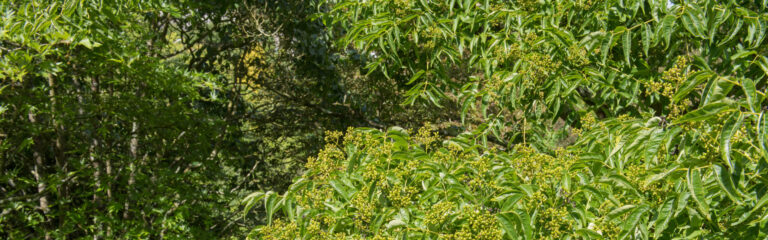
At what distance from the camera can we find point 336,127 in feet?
18.5

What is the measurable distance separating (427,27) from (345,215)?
1.28 metres

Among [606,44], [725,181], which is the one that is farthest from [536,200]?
[606,44]

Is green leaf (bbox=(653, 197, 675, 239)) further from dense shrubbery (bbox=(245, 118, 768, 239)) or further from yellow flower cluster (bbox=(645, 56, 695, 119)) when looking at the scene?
yellow flower cluster (bbox=(645, 56, 695, 119))

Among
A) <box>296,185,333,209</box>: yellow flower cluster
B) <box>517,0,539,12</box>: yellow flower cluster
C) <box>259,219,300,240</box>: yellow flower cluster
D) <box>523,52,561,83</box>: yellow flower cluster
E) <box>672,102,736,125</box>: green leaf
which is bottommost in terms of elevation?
<box>259,219,300,240</box>: yellow flower cluster

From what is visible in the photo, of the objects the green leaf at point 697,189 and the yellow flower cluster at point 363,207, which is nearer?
the green leaf at point 697,189

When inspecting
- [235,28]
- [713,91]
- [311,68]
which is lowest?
[311,68]

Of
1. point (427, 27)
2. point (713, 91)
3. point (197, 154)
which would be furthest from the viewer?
point (197, 154)

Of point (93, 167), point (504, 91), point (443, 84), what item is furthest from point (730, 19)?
point (93, 167)

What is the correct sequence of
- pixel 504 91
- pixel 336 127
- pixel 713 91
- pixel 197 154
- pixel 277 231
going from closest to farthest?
1. pixel 713 91
2. pixel 277 231
3. pixel 504 91
4. pixel 197 154
5. pixel 336 127

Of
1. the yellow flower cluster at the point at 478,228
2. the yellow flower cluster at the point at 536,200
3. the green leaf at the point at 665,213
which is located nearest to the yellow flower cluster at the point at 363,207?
the yellow flower cluster at the point at 478,228

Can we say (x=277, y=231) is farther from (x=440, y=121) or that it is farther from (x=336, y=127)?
(x=440, y=121)

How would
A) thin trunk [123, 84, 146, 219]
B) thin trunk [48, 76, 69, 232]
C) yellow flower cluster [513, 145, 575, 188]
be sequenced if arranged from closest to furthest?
yellow flower cluster [513, 145, 575, 188] < thin trunk [48, 76, 69, 232] < thin trunk [123, 84, 146, 219]

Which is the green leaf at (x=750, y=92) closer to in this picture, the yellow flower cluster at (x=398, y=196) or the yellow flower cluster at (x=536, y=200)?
the yellow flower cluster at (x=536, y=200)

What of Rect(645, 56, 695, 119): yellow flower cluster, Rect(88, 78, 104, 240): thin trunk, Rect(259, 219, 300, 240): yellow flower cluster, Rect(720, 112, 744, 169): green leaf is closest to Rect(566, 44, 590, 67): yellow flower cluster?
Rect(645, 56, 695, 119): yellow flower cluster
